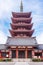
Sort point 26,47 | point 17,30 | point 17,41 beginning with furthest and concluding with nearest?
point 17,30, point 17,41, point 26,47

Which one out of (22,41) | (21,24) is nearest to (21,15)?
(21,24)

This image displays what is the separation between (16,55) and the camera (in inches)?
2041

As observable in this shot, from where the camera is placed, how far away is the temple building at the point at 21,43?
51.3 meters

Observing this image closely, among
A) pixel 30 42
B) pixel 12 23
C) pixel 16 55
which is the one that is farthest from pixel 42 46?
pixel 12 23

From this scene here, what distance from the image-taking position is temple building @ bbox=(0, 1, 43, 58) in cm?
5131

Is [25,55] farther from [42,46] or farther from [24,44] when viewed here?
[42,46]

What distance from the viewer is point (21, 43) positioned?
53.2m

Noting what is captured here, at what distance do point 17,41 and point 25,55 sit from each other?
17.2 feet

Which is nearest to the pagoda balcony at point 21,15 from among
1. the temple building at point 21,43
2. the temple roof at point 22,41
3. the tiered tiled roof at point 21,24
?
the tiered tiled roof at point 21,24

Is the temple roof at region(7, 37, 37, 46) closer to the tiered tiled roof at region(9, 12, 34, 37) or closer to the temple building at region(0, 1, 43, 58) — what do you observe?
the temple building at region(0, 1, 43, 58)

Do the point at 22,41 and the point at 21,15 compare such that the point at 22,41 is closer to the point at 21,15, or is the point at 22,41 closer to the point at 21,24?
the point at 21,24

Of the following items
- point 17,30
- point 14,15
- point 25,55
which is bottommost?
point 25,55

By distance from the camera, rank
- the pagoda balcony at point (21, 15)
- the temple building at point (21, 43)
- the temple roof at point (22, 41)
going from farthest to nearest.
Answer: the pagoda balcony at point (21, 15) < the temple roof at point (22, 41) < the temple building at point (21, 43)

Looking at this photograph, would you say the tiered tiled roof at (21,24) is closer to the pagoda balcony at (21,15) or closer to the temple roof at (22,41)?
the pagoda balcony at (21,15)
